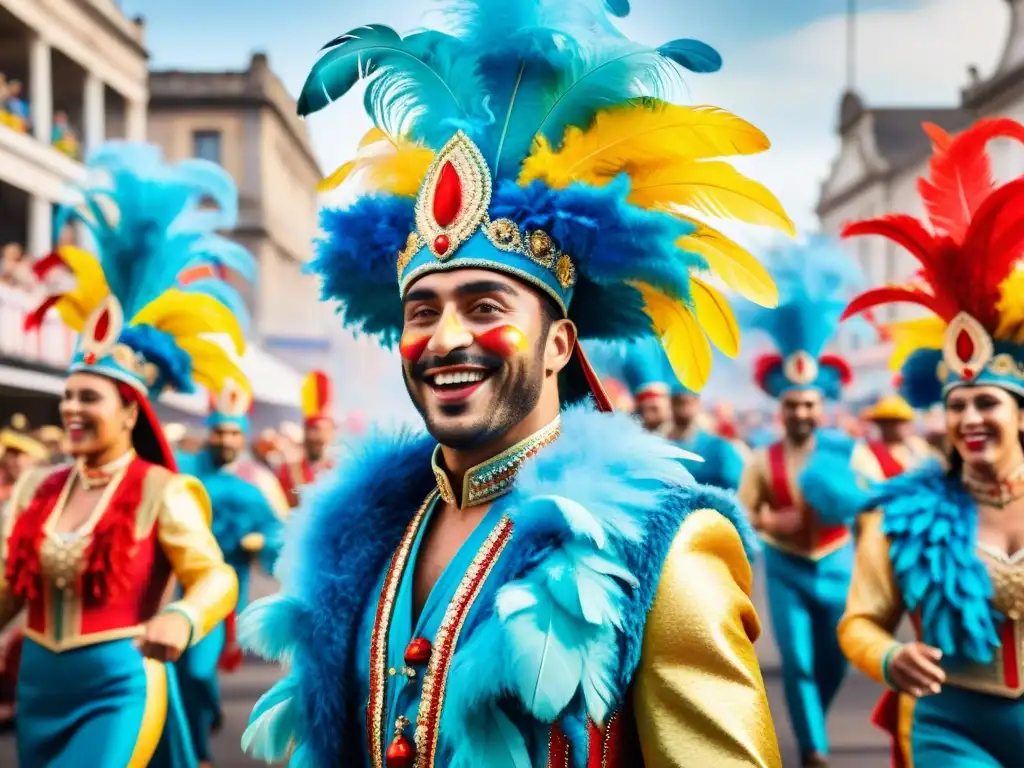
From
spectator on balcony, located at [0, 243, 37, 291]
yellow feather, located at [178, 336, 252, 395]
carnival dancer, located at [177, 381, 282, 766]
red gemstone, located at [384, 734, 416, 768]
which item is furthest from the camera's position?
spectator on balcony, located at [0, 243, 37, 291]

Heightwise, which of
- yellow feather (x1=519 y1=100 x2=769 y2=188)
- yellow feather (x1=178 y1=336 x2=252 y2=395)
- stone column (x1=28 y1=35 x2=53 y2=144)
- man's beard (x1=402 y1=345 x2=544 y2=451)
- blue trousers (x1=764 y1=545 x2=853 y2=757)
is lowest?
blue trousers (x1=764 y1=545 x2=853 y2=757)

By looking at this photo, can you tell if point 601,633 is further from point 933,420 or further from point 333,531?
point 933,420

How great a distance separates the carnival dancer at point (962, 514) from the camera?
371 cm

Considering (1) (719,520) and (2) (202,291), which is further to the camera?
(2) (202,291)

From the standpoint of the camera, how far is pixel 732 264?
2338mm

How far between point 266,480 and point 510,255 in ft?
22.8

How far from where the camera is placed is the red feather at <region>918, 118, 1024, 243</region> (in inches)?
160

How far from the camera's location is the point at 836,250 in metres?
7.05

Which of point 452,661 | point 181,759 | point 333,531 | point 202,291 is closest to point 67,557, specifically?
point 181,759

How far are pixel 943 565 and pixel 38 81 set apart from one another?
19501 mm

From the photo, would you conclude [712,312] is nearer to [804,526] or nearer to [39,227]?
[804,526]

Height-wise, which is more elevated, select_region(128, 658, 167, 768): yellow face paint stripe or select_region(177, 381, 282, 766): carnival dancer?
select_region(177, 381, 282, 766): carnival dancer

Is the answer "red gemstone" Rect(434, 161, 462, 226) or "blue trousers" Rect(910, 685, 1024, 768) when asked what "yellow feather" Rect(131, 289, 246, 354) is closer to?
"red gemstone" Rect(434, 161, 462, 226)

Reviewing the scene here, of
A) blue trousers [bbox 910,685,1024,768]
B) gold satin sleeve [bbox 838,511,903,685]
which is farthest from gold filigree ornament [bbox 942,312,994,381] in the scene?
blue trousers [bbox 910,685,1024,768]
